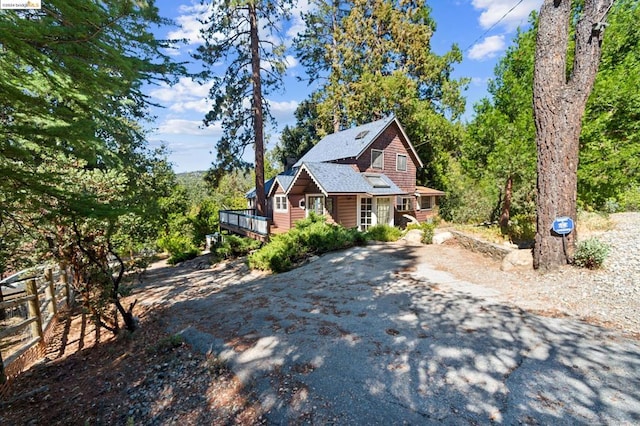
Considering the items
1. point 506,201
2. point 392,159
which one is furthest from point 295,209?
point 506,201

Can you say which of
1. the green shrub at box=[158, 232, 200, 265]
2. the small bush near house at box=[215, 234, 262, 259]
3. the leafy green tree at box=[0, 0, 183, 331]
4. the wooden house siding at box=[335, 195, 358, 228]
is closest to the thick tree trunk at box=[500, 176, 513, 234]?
the wooden house siding at box=[335, 195, 358, 228]

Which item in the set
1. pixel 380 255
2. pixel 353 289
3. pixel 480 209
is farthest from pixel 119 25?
pixel 480 209

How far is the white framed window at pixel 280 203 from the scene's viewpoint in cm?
1738

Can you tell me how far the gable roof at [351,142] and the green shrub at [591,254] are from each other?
41.5 ft

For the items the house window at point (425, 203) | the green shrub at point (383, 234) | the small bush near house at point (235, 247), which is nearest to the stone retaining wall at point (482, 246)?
the green shrub at point (383, 234)

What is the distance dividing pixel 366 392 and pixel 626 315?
4.62m

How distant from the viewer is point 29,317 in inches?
214

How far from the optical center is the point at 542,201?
22.5 ft

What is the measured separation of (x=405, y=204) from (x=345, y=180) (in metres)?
6.60

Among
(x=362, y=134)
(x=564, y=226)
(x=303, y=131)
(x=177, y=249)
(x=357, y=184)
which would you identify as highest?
(x=303, y=131)

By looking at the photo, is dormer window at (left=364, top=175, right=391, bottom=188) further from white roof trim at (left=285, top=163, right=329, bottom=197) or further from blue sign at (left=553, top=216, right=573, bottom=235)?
blue sign at (left=553, top=216, right=573, bottom=235)

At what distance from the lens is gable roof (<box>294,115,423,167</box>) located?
18359mm

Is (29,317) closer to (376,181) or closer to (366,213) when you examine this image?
(366,213)

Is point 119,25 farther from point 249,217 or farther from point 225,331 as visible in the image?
point 249,217
